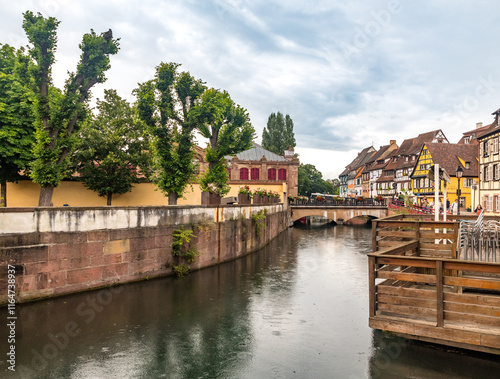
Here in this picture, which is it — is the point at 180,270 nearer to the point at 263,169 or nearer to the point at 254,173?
the point at 254,173

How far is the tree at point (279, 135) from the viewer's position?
239ft

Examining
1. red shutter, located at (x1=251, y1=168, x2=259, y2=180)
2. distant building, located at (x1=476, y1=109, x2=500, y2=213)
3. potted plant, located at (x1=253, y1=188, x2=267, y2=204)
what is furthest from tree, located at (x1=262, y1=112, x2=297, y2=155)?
potted plant, located at (x1=253, y1=188, x2=267, y2=204)

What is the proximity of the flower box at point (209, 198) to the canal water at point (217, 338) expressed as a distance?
4.57 meters

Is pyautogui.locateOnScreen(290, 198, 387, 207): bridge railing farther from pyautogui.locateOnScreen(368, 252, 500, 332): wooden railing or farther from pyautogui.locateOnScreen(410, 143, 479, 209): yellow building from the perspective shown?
pyautogui.locateOnScreen(368, 252, 500, 332): wooden railing

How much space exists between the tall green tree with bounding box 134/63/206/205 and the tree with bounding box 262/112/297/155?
52.4 m

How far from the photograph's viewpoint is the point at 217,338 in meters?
9.07

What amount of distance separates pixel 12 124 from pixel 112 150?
5948mm

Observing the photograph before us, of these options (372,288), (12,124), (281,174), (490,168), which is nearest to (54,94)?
(12,124)

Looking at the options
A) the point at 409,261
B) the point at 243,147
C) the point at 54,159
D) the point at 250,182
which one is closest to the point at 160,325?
the point at 409,261

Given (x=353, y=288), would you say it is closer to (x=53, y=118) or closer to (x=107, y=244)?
(x=107, y=244)

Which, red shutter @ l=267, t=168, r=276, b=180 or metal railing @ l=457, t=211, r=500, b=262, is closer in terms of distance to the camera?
metal railing @ l=457, t=211, r=500, b=262

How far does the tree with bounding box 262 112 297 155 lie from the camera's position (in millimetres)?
72938

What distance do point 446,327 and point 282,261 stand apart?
573 inches

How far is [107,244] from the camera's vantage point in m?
12.7
